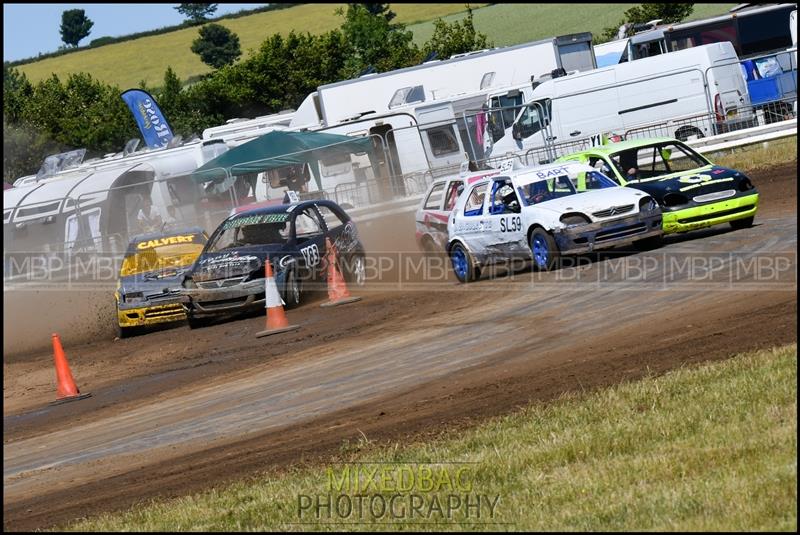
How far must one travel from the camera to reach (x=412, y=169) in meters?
27.3

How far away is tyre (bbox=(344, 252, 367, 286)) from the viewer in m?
19.1

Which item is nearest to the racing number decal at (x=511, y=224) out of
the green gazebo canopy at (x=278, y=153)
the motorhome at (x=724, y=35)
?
the green gazebo canopy at (x=278, y=153)

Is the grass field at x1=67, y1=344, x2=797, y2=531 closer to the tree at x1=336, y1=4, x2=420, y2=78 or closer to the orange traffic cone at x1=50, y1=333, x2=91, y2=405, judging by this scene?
the orange traffic cone at x1=50, y1=333, x2=91, y2=405

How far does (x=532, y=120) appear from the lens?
27.2 m

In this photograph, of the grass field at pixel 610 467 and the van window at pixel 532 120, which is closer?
the grass field at pixel 610 467

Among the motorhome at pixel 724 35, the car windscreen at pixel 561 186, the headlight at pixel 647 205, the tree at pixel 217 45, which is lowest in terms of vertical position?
the headlight at pixel 647 205

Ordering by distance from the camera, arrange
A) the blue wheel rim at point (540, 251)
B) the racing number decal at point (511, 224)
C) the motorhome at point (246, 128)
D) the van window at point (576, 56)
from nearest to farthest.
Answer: the blue wheel rim at point (540, 251)
the racing number decal at point (511, 224)
the motorhome at point (246, 128)
the van window at point (576, 56)


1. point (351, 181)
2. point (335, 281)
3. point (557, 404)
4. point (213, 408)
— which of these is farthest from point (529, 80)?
point (557, 404)

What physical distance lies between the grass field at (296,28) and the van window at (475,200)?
4235 cm

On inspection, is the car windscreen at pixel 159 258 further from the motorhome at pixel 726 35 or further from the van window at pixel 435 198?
the motorhome at pixel 726 35

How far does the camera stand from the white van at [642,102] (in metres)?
26.5

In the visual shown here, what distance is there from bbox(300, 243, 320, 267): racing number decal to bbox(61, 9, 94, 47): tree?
10209cm

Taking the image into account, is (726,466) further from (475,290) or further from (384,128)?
(384,128)

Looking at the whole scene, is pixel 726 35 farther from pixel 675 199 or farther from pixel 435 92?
pixel 675 199
